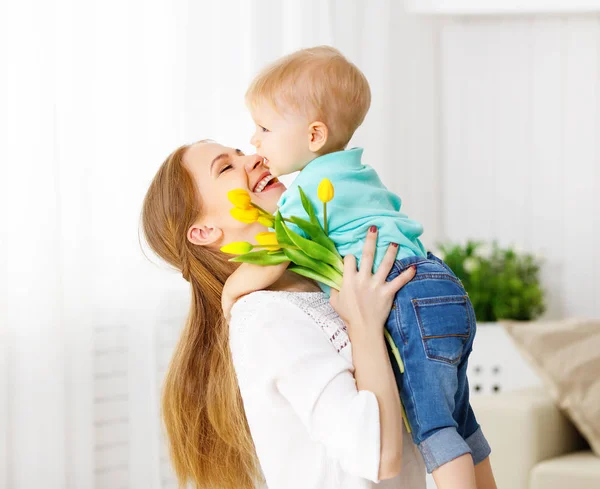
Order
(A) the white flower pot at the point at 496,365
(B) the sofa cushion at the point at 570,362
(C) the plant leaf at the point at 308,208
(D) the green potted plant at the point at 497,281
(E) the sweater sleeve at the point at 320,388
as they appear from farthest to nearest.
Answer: (D) the green potted plant at the point at 497,281
(A) the white flower pot at the point at 496,365
(B) the sofa cushion at the point at 570,362
(C) the plant leaf at the point at 308,208
(E) the sweater sleeve at the point at 320,388

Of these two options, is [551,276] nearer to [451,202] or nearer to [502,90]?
[451,202]

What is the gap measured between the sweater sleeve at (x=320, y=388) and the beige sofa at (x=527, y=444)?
1353 mm

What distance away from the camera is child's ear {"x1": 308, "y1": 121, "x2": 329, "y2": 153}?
1492 mm

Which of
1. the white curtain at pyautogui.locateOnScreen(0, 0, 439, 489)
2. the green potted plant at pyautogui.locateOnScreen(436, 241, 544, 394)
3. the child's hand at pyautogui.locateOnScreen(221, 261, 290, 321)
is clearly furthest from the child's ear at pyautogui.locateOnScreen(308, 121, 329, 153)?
the green potted plant at pyautogui.locateOnScreen(436, 241, 544, 394)

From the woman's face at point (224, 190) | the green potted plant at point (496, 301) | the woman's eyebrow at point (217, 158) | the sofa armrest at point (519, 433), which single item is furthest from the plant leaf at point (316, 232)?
the green potted plant at point (496, 301)

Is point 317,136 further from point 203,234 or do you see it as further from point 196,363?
point 196,363

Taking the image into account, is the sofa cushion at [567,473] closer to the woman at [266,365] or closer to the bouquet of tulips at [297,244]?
the woman at [266,365]

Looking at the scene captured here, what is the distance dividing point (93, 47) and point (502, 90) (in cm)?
248

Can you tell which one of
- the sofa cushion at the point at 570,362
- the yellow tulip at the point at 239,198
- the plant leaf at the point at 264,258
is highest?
the yellow tulip at the point at 239,198

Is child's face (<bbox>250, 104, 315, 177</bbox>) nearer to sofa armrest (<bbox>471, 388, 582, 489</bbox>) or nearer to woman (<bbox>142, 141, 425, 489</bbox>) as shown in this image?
woman (<bbox>142, 141, 425, 489</bbox>)

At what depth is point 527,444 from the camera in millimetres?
2590

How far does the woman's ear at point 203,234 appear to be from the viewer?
164 centimetres

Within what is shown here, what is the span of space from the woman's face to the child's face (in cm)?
9

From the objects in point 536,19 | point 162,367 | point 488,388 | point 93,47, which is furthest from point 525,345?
point 536,19
